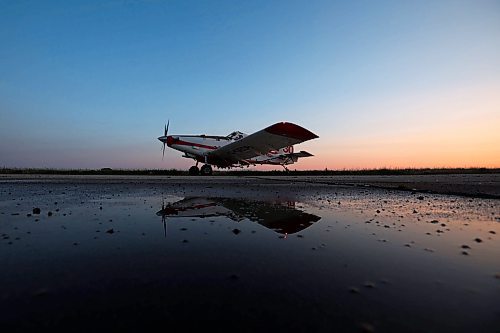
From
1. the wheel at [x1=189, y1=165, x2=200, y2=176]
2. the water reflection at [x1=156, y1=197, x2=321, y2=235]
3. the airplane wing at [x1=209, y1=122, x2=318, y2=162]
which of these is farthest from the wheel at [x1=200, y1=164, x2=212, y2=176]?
the water reflection at [x1=156, y1=197, x2=321, y2=235]

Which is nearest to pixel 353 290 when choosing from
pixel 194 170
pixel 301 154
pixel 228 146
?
pixel 228 146

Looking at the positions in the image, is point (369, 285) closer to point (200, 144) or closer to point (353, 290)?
point (353, 290)

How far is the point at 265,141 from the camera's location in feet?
55.4

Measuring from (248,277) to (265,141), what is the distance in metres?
15.6

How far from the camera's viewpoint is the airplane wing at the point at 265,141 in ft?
46.5

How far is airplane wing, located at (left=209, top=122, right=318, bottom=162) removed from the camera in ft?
46.5

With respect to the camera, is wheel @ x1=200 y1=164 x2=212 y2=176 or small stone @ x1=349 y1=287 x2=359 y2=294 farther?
wheel @ x1=200 y1=164 x2=212 y2=176

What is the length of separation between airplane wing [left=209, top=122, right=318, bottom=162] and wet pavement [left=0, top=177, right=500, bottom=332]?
35.9 ft

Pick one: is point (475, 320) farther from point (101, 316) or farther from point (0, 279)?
point (0, 279)

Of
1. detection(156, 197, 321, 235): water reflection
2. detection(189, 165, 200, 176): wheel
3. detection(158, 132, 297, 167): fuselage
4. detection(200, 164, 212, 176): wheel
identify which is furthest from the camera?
detection(158, 132, 297, 167): fuselage

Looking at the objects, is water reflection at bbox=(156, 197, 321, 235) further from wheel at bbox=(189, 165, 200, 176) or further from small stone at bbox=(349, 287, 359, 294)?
wheel at bbox=(189, 165, 200, 176)

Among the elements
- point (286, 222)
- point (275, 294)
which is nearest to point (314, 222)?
point (286, 222)

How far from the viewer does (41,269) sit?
154 centimetres

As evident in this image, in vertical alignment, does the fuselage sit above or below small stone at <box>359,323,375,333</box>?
above
